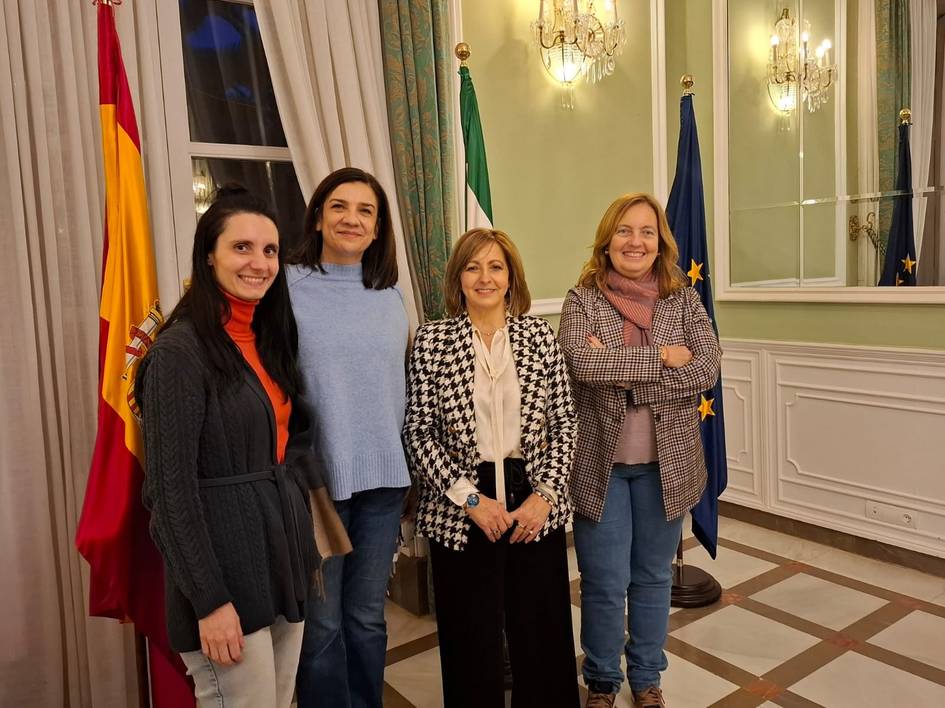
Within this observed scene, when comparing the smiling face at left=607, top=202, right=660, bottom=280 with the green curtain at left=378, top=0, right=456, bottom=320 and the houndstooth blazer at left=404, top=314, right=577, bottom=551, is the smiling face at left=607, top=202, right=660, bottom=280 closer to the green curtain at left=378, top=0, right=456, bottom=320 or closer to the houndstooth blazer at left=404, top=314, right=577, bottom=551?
the houndstooth blazer at left=404, top=314, right=577, bottom=551

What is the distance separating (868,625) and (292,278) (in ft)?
8.38

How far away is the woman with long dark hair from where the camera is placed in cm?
141

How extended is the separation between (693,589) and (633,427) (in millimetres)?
1322

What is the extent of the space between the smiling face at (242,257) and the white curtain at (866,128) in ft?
9.86

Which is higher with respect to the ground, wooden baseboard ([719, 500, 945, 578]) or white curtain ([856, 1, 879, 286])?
white curtain ([856, 1, 879, 286])

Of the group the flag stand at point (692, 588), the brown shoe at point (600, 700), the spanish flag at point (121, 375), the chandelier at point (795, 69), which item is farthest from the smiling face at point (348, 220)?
the chandelier at point (795, 69)

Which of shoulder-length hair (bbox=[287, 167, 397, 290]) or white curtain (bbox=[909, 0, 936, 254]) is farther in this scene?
white curtain (bbox=[909, 0, 936, 254])

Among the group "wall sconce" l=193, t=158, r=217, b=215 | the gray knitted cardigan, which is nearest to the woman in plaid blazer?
the gray knitted cardigan

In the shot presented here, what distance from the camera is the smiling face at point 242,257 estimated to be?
1.54m

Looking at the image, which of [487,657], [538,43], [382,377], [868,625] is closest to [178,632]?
[382,377]

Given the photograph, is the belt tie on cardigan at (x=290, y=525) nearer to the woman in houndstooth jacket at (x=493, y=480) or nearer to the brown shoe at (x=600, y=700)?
the woman in houndstooth jacket at (x=493, y=480)

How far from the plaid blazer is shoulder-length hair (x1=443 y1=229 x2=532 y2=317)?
20cm

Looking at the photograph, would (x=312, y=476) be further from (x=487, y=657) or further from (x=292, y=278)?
(x=487, y=657)

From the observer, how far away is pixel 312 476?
1732 millimetres
